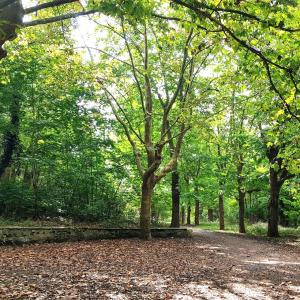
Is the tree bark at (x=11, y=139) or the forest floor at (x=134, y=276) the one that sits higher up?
the tree bark at (x=11, y=139)

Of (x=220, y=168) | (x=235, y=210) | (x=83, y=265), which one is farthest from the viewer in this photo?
(x=235, y=210)

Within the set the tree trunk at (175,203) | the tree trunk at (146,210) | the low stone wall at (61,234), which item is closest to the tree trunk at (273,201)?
the tree trunk at (175,203)

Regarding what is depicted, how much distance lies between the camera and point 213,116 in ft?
50.4

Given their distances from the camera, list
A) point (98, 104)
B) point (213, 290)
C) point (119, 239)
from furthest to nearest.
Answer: point (98, 104), point (119, 239), point (213, 290)

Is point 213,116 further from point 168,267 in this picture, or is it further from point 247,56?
point 247,56

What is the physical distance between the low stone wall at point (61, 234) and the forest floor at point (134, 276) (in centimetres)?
63

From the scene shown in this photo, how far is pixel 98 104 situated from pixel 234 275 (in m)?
12.7

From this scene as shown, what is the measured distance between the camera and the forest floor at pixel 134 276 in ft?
18.6

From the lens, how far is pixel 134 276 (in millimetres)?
7125

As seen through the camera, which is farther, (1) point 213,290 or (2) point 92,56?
(2) point 92,56

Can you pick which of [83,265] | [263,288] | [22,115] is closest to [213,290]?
[263,288]

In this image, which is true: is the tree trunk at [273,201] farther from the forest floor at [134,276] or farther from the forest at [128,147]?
the forest floor at [134,276]

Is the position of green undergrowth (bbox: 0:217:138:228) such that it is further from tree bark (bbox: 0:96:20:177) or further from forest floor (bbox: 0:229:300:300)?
tree bark (bbox: 0:96:20:177)

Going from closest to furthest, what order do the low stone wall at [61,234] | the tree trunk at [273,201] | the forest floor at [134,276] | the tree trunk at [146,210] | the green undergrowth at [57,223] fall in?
1. the forest floor at [134,276]
2. the low stone wall at [61,234]
3. the green undergrowth at [57,223]
4. the tree trunk at [146,210]
5. the tree trunk at [273,201]
